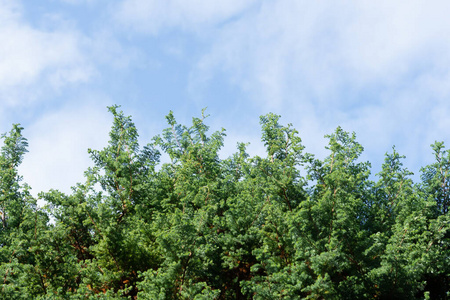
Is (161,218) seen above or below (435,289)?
above

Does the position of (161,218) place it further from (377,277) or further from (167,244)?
(377,277)

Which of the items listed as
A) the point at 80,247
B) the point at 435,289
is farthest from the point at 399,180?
the point at 80,247

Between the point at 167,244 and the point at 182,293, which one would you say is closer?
the point at 182,293

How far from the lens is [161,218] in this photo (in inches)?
501

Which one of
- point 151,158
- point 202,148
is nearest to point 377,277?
point 202,148

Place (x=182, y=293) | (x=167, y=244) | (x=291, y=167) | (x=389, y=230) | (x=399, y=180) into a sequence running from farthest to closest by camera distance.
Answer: (x=399, y=180)
(x=389, y=230)
(x=291, y=167)
(x=167, y=244)
(x=182, y=293)

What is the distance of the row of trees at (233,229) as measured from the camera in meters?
10.7

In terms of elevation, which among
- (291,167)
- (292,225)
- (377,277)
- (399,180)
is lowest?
(377,277)

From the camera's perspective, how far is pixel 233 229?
12516 millimetres

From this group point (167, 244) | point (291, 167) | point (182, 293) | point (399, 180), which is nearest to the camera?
point (182, 293)

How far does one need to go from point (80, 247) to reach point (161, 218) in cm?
374

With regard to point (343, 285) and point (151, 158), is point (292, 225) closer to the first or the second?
point (343, 285)

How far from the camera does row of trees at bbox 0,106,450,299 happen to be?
10656mm

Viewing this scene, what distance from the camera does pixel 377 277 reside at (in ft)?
36.4
